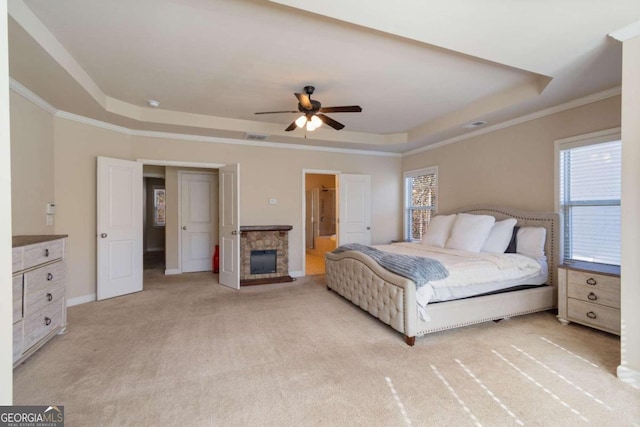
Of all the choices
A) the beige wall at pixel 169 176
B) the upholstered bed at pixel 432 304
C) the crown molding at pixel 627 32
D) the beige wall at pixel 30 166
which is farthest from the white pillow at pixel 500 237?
the beige wall at pixel 30 166

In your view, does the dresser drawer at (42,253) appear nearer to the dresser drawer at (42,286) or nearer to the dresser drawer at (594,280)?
the dresser drawer at (42,286)

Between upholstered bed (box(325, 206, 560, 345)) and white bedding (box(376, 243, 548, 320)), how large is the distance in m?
0.07

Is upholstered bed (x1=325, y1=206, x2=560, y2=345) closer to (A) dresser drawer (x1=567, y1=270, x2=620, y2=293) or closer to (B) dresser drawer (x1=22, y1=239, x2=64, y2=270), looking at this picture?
(A) dresser drawer (x1=567, y1=270, x2=620, y2=293)

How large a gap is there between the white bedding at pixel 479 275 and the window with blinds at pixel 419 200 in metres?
2.19

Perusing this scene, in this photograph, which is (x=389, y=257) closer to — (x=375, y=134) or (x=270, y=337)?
(x=270, y=337)

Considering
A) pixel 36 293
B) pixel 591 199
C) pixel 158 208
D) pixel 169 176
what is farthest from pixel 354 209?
pixel 158 208

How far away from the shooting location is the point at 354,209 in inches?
235

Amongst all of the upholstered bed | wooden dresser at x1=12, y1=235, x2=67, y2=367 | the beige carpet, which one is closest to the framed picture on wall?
the beige carpet

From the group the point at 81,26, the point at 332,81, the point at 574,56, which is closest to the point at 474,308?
the point at 574,56

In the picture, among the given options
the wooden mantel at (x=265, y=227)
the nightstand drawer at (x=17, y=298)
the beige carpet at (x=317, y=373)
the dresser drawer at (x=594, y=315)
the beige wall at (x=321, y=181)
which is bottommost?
the beige carpet at (x=317, y=373)

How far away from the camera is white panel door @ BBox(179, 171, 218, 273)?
19.4 feet

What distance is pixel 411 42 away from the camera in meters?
2.47

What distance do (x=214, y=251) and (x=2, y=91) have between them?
540 centimetres

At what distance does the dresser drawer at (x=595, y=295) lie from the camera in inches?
107
